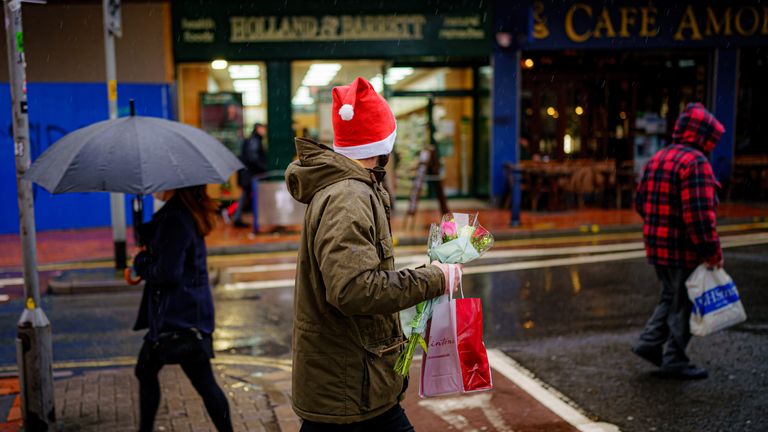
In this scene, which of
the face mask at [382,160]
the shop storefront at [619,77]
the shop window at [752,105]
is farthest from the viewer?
the shop window at [752,105]

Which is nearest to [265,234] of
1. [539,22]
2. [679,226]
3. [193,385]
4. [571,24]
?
[539,22]

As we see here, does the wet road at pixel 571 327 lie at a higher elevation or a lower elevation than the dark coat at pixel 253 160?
lower

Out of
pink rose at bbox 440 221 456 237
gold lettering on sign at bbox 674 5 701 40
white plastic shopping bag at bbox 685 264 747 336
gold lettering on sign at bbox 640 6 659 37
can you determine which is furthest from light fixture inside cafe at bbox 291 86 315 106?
pink rose at bbox 440 221 456 237

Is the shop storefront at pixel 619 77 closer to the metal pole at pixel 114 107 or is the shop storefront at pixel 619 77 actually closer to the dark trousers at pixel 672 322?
the metal pole at pixel 114 107

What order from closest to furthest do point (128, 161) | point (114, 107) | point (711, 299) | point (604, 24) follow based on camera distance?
1. point (128, 161)
2. point (711, 299)
3. point (114, 107)
4. point (604, 24)

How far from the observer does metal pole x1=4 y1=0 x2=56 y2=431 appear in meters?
4.44

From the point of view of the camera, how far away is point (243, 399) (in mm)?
5285

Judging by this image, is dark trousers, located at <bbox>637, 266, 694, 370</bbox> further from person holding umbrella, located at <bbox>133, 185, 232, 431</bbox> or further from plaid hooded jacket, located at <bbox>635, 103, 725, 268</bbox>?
person holding umbrella, located at <bbox>133, 185, 232, 431</bbox>

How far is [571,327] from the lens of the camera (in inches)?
280

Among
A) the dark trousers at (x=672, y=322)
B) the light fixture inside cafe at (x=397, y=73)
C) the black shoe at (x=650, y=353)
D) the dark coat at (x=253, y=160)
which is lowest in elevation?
the black shoe at (x=650, y=353)

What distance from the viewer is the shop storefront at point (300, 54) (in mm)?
16000

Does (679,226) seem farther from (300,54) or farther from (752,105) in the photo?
(752,105)

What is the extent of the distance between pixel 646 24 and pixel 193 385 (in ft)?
52.0

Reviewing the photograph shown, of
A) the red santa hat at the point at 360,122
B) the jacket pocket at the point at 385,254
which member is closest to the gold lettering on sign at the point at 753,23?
the red santa hat at the point at 360,122
